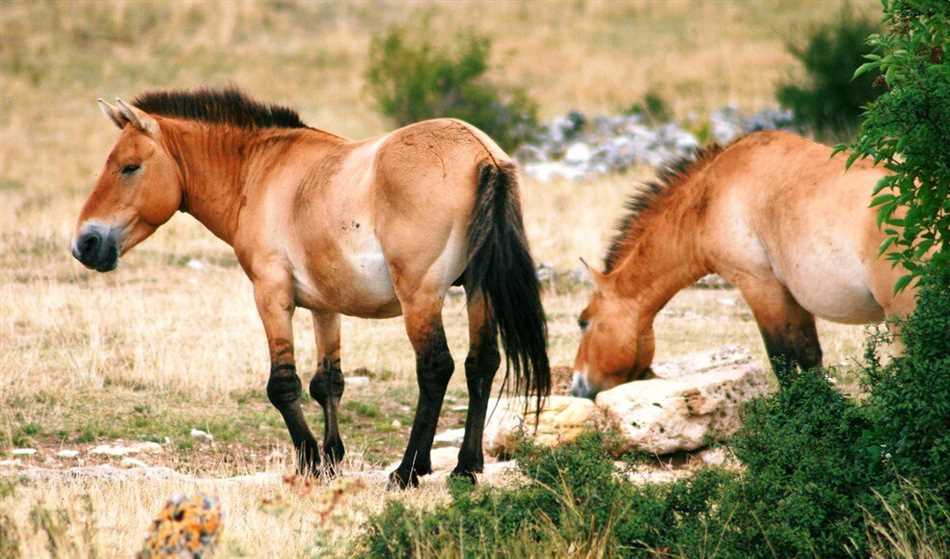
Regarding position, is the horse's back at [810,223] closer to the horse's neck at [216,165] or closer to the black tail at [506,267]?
the black tail at [506,267]


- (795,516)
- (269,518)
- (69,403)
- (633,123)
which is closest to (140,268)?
(69,403)

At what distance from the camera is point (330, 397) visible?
838cm

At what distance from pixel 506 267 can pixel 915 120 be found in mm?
2335

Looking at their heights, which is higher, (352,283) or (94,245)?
(94,245)

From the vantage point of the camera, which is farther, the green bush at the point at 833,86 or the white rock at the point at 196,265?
the green bush at the point at 833,86

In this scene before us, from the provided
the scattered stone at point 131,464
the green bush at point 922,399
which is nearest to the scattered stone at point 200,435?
the scattered stone at point 131,464

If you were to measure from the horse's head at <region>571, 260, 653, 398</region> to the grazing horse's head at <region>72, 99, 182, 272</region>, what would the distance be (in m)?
3.08

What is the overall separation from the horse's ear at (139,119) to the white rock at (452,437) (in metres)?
2.85

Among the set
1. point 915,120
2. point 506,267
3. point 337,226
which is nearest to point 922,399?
point 915,120

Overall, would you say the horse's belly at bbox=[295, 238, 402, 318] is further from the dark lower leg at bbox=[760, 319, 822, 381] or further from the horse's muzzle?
the dark lower leg at bbox=[760, 319, 822, 381]

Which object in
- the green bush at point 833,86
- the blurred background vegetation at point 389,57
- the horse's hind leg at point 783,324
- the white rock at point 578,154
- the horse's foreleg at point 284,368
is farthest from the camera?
the blurred background vegetation at point 389,57

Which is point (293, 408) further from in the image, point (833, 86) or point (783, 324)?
point (833, 86)

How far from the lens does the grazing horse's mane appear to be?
9.12m

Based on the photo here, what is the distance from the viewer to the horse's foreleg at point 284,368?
795 cm
